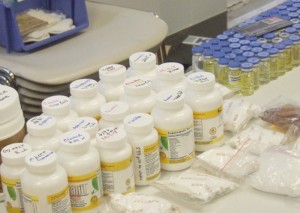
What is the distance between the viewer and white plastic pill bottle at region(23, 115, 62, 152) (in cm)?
90

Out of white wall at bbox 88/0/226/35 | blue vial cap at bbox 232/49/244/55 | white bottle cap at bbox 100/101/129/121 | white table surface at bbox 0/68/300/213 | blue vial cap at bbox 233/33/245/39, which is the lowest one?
white wall at bbox 88/0/226/35

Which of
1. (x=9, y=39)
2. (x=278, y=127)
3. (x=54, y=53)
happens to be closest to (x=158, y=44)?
(x=54, y=53)

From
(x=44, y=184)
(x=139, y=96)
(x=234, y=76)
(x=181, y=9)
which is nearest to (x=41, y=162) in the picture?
(x=44, y=184)

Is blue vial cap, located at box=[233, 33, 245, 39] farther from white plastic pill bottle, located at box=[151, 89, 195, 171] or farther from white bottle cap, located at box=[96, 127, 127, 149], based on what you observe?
white bottle cap, located at box=[96, 127, 127, 149]

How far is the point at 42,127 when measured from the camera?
90cm

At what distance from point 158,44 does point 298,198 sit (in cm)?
69

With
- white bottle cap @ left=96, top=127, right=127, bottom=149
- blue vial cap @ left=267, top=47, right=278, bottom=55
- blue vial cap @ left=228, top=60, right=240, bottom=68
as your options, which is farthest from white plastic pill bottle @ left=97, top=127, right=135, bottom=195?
blue vial cap @ left=267, top=47, right=278, bottom=55

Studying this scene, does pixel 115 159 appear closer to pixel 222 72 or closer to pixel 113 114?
pixel 113 114

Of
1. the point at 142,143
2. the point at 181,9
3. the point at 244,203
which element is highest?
the point at 142,143

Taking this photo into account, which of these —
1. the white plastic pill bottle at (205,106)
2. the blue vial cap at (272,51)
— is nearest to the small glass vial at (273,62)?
the blue vial cap at (272,51)

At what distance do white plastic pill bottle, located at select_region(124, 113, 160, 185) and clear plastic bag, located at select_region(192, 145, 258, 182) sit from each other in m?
0.09

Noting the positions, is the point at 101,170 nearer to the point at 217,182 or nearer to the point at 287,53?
the point at 217,182

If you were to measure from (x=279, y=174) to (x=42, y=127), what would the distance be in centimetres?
39

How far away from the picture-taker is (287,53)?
1307mm
